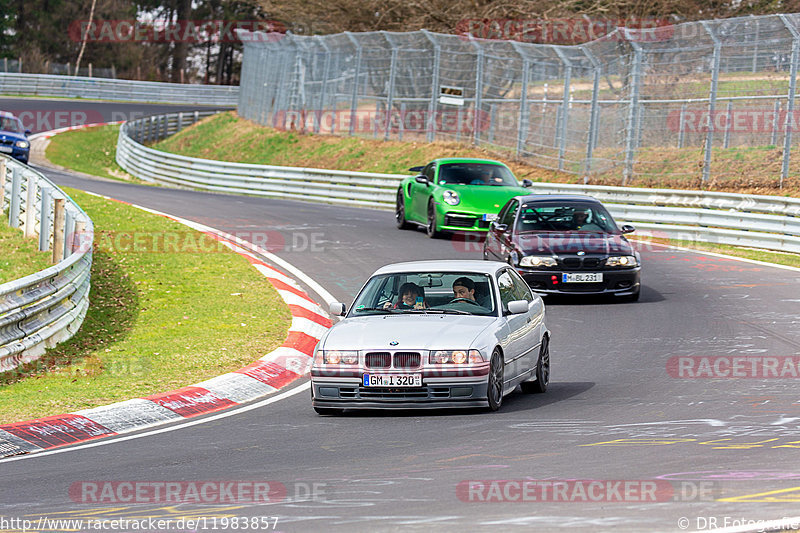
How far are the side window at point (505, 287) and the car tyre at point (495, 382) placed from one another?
85 cm

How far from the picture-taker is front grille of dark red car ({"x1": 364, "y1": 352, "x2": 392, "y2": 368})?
915 centimetres

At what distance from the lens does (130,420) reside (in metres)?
9.61

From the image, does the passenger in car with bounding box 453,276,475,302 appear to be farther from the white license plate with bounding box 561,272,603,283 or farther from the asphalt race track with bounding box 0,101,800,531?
the white license plate with bounding box 561,272,603,283

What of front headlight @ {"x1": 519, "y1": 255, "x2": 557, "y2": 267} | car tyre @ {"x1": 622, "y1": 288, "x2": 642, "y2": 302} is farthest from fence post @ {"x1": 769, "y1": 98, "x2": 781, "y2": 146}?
front headlight @ {"x1": 519, "y1": 255, "x2": 557, "y2": 267}

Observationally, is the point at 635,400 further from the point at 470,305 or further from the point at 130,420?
the point at 130,420

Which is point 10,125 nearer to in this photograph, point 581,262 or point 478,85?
point 478,85

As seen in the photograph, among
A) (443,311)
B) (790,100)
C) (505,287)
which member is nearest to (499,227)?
(505,287)

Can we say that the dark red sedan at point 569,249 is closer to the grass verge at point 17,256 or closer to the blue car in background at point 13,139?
the grass verge at point 17,256

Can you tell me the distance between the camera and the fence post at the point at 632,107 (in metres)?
26.7

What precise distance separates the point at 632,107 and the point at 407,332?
1858cm

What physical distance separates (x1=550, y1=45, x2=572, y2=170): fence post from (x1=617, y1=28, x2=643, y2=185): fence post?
94.8 inches

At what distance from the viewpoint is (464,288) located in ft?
33.8

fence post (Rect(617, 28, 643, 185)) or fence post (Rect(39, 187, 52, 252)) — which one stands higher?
fence post (Rect(617, 28, 643, 185))

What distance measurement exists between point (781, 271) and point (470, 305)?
9.50 meters
